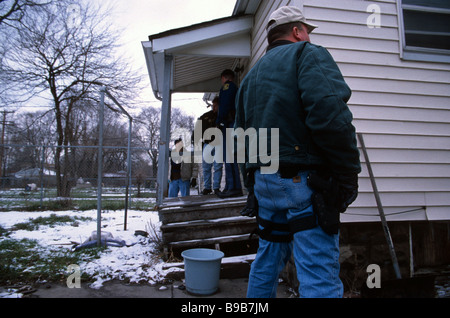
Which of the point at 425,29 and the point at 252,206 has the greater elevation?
the point at 425,29

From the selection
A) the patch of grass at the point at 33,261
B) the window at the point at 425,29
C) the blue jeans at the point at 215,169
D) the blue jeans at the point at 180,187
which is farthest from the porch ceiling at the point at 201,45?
the patch of grass at the point at 33,261

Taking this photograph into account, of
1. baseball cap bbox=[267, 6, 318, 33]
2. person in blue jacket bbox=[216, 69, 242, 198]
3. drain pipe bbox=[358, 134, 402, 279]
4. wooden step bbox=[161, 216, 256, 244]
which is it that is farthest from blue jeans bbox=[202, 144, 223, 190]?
baseball cap bbox=[267, 6, 318, 33]

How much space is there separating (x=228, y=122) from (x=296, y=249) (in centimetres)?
296

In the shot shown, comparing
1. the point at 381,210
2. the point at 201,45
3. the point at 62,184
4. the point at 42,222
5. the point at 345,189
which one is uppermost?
the point at 201,45

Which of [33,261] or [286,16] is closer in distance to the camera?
[286,16]

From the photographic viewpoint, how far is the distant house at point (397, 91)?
124 inches

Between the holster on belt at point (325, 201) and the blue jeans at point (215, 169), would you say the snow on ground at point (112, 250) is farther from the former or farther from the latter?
the holster on belt at point (325, 201)

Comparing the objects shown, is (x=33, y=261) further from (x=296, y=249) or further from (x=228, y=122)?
(x=296, y=249)

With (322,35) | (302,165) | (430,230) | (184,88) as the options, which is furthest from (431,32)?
(184,88)

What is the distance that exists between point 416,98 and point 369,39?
897 millimetres

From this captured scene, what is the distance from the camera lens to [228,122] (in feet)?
13.5

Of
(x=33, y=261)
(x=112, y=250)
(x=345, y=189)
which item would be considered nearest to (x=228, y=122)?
(x=112, y=250)

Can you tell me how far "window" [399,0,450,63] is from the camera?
134 inches
